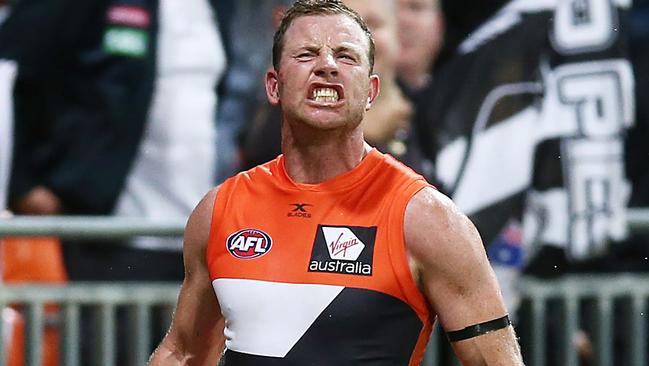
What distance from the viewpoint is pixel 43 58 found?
24.0 feet

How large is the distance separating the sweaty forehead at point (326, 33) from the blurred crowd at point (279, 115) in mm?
2500

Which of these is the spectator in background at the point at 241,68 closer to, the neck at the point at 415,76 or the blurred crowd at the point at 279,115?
the blurred crowd at the point at 279,115

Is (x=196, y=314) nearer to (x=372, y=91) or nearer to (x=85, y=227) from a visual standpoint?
(x=372, y=91)

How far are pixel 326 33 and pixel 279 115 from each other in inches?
110

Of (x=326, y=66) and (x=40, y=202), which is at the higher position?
(x=326, y=66)

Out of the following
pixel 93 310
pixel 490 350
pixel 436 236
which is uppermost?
pixel 436 236

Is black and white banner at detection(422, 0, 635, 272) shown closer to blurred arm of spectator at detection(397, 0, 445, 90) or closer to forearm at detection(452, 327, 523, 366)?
blurred arm of spectator at detection(397, 0, 445, 90)

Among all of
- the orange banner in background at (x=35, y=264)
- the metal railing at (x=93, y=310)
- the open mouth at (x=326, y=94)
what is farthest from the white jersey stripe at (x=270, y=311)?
the orange banner in background at (x=35, y=264)

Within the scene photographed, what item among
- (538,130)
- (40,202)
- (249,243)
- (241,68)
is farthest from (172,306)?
(249,243)

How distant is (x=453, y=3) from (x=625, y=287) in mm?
1622

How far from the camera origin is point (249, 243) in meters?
4.64

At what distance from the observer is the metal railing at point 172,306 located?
271 inches

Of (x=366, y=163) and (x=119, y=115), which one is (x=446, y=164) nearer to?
(x=119, y=115)

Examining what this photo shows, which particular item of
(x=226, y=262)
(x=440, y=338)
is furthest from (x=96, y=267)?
(x=226, y=262)
